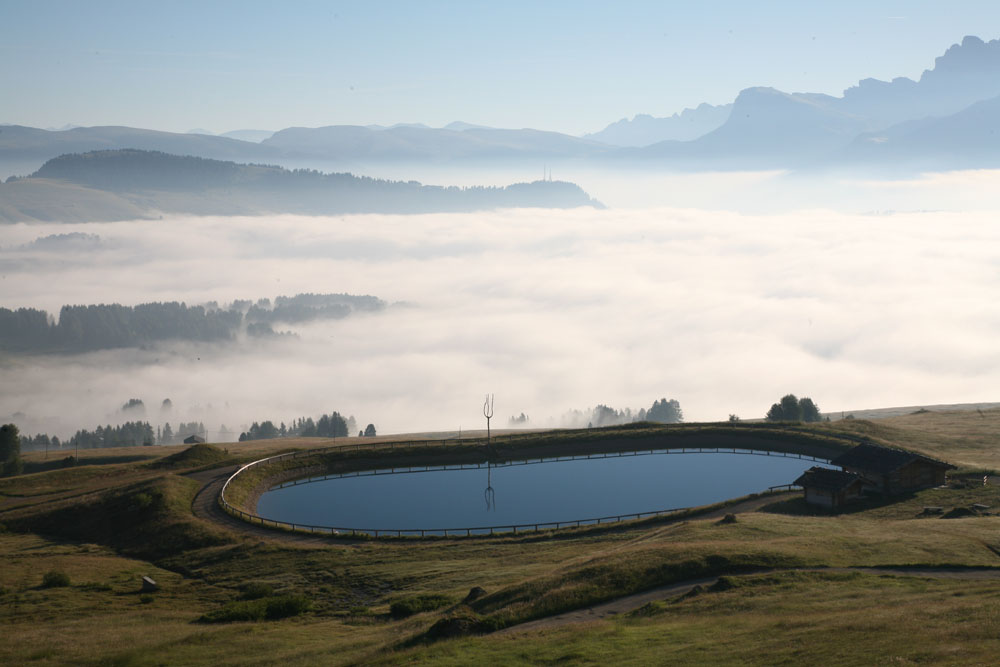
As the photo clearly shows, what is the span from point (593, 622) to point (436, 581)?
18.4m

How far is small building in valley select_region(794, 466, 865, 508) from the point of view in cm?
8319

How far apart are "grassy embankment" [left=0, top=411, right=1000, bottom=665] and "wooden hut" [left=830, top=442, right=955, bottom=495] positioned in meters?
2.25

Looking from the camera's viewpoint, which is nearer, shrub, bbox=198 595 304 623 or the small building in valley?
shrub, bbox=198 595 304 623

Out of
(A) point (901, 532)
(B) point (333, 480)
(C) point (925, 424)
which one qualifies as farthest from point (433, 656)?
(C) point (925, 424)

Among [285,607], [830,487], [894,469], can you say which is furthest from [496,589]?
[894,469]

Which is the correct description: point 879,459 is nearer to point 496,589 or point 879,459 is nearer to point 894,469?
point 894,469

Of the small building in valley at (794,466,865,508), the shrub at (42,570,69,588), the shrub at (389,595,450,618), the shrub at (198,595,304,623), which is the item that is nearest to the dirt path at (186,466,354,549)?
the shrub at (42,570,69,588)

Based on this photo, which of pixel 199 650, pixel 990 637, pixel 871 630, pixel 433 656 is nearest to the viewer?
pixel 990 637

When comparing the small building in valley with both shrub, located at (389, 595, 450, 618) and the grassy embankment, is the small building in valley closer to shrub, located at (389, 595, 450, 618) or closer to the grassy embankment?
the grassy embankment

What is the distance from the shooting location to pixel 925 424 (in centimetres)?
14200

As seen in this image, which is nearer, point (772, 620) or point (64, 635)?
point (772, 620)

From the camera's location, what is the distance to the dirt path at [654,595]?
162ft

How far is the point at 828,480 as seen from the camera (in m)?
84.4

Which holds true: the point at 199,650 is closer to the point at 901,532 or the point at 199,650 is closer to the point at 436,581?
the point at 436,581
